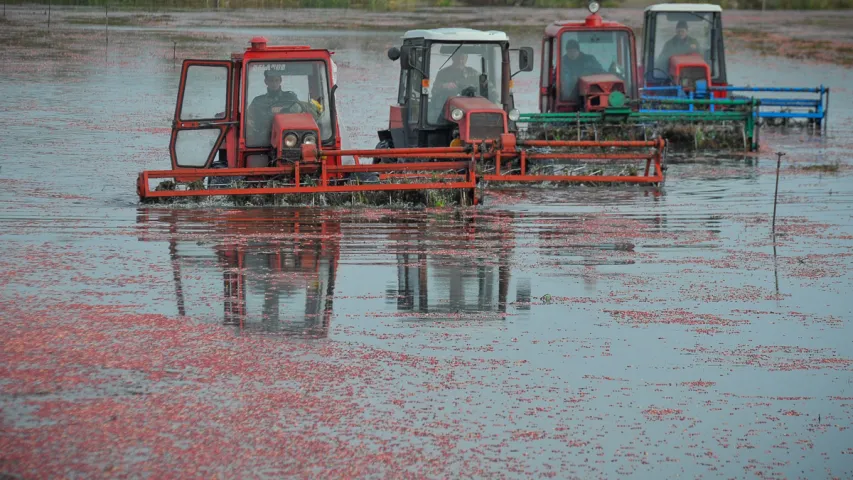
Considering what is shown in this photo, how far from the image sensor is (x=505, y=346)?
883cm

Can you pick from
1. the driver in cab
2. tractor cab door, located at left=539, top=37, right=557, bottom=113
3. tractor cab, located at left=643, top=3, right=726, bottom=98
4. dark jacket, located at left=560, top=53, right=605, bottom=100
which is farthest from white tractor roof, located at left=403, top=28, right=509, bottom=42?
tractor cab, located at left=643, top=3, right=726, bottom=98

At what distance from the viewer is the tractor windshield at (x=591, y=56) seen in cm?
2108

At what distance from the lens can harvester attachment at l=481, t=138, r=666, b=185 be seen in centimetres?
1531

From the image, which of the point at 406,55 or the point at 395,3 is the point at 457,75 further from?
the point at 395,3

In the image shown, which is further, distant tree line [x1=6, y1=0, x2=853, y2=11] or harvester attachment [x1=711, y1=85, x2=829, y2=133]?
distant tree line [x1=6, y1=0, x2=853, y2=11]

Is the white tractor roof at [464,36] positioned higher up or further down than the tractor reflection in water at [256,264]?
higher up

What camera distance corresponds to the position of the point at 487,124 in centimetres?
1597

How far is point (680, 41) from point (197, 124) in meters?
11.5

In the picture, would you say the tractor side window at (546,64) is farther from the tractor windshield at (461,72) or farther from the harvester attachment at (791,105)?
the tractor windshield at (461,72)

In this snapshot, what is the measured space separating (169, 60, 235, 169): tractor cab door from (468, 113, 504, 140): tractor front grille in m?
2.90

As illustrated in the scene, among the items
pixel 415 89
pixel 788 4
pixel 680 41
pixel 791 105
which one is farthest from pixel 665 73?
pixel 788 4

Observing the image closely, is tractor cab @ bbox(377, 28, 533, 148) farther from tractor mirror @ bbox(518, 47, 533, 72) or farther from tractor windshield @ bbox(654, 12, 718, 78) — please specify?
tractor windshield @ bbox(654, 12, 718, 78)

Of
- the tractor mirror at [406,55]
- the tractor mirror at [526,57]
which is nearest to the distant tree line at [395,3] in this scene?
the tractor mirror at [406,55]

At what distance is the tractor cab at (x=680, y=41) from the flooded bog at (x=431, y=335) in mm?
7710
